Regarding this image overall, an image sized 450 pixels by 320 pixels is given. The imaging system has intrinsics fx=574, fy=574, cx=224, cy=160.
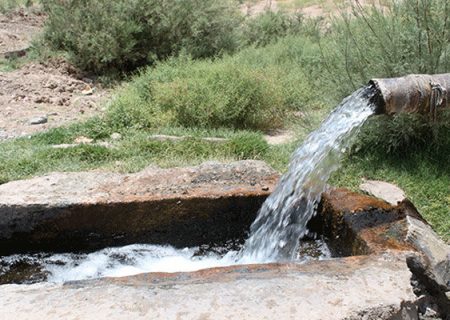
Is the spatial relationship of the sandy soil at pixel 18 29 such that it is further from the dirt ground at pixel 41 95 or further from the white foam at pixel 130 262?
the white foam at pixel 130 262

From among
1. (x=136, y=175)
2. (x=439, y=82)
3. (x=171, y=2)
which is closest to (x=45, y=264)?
(x=136, y=175)

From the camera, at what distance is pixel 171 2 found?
34.0 feet

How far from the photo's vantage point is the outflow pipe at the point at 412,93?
3.07m

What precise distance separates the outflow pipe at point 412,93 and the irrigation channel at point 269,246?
255 mm

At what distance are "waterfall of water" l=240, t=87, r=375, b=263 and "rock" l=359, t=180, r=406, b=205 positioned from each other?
0.71m

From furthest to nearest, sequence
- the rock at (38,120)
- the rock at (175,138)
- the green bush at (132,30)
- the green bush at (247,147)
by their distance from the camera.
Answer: the green bush at (132,30) < the rock at (38,120) < the rock at (175,138) < the green bush at (247,147)

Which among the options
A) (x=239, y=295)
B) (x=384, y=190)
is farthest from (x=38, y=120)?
(x=239, y=295)

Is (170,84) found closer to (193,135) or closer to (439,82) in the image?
(193,135)

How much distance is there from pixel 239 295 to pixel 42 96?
6803 mm

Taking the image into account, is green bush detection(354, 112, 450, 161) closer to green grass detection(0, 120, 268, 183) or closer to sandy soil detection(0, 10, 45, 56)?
green grass detection(0, 120, 268, 183)

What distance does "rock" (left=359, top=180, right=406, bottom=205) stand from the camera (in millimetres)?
4129

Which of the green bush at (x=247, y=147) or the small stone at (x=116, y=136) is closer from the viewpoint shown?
the green bush at (x=247, y=147)

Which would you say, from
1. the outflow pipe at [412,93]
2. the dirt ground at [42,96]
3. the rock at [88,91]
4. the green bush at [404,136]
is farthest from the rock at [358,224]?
the rock at [88,91]

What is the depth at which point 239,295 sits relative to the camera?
237 centimetres
